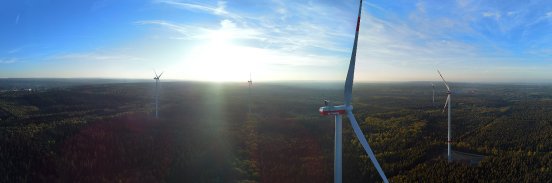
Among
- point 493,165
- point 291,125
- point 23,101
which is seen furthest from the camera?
point 23,101

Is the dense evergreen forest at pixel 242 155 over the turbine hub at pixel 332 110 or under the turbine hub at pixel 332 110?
under

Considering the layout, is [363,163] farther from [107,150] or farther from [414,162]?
[107,150]

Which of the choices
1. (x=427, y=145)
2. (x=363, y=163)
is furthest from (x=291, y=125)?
(x=363, y=163)

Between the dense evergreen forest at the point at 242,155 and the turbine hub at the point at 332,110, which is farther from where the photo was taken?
the dense evergreen forest at the point at 242,155

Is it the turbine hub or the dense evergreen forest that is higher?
the turbine hub

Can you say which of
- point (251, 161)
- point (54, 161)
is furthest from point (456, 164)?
point (54, 161)

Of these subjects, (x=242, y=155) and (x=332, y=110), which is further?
(x=242, y=155)

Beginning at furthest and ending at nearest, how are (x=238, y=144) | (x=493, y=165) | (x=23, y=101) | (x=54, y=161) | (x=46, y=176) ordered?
(x=23, y=101)
(x=238, y=144)
(x=493, y=165)
(x=54, y=161)
(x=46, y=176)

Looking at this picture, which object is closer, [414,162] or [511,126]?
[414,162]

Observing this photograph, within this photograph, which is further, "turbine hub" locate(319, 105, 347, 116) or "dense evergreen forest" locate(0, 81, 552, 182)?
"dense evergreen forest" locate(0, 81, 552, 182)

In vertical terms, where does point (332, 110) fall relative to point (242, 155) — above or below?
above
